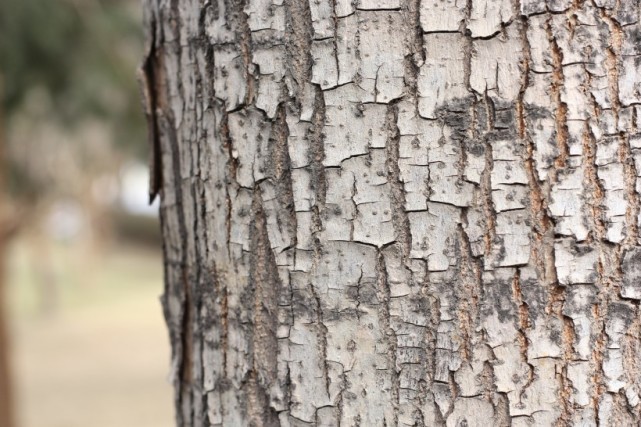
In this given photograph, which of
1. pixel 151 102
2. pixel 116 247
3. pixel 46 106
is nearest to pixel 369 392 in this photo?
pixel 151 102

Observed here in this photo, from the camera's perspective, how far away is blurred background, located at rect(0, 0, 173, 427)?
4.80m

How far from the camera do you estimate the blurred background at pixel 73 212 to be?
4805 mm

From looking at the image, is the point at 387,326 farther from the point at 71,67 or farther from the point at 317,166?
the point at 71,67

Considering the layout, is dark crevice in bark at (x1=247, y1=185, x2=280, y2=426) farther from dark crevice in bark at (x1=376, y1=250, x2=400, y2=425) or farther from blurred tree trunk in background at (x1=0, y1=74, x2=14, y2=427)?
blurred tree trunk in background at (x1=0, y1=74, x2=14, y2=427)

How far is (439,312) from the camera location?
0.94 meters

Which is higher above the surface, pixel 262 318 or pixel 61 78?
pixel 61 78

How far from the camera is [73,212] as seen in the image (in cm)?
1525

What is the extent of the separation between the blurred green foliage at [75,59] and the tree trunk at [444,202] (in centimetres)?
388

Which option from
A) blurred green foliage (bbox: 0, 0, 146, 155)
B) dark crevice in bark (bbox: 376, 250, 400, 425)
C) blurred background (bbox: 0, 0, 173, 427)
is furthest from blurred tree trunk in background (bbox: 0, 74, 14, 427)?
dark crevice in bark (bbox: 376, 250, 400, 425)

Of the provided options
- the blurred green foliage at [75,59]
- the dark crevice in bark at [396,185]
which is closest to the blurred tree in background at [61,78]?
the blurred green foliage at [75,59]

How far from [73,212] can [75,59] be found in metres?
11.0

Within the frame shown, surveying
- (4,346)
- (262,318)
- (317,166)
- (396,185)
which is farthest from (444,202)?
(4,346)

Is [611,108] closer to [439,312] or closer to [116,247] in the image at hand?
[439,312]

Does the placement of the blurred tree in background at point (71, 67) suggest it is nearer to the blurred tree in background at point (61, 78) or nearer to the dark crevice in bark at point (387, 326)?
the blurred tree in background at point (61, 78)
